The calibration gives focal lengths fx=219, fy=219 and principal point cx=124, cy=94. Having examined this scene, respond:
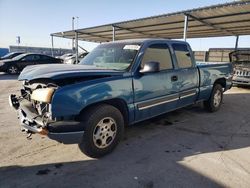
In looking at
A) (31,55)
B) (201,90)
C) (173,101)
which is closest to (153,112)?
(173,101)

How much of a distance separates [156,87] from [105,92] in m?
1.24

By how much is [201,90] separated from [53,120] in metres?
3.97

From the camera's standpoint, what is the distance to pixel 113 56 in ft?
14.4

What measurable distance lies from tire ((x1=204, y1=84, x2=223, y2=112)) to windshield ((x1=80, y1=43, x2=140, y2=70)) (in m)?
3.13

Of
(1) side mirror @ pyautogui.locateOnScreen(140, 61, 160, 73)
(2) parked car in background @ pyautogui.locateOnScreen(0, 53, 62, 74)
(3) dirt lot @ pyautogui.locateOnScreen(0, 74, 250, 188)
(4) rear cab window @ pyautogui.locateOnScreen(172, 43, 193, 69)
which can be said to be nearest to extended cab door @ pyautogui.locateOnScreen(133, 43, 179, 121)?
(1) side mirror @ pyautogui.locateOnScreen(140, 61, 160, 73)

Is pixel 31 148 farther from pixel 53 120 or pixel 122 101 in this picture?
pixel 122 101

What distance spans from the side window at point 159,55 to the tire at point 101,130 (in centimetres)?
114

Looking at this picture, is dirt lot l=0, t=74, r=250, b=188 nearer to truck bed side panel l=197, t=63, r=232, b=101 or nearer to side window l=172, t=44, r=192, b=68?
truck bed side panel l=197, t=63, r=232, b=101

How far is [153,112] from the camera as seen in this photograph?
434 centimetres

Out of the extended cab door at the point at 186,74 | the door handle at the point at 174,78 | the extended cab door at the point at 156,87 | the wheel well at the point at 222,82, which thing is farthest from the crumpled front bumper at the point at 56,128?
the wheel well at the point at 222,82

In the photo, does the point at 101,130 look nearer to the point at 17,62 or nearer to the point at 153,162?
the point at 153,162

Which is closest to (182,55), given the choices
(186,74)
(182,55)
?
(182,55)

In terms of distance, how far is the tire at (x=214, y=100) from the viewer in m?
6.18

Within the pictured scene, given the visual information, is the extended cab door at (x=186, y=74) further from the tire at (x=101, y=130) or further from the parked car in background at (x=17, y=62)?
the parked car in background at (x=17, y=62)
